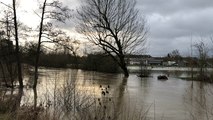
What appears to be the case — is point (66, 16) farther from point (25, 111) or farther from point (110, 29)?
point (110, 29)

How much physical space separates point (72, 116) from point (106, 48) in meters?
49.4

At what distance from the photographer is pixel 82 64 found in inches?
3300

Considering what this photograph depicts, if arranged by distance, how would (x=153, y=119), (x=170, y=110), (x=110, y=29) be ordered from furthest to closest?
(x=110, y=29) → (x=170, y=110) → (x=153, y=119)

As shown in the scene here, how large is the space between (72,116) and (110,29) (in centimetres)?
4829

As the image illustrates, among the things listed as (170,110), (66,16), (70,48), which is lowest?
(170,110)

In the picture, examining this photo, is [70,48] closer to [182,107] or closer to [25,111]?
[182,107]

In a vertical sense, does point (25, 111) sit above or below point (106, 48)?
below

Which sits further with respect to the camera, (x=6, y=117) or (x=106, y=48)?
(x=106, y=48)

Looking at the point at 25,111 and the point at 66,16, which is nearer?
the point at 25,111

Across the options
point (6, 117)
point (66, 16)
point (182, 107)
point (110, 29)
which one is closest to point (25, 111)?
point (6, 117)

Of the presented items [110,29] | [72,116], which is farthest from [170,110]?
[110,29]

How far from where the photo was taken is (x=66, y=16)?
35.1 metres

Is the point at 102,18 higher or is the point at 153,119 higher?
the point at 102,18

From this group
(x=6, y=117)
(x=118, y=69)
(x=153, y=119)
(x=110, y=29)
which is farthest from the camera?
(x=118, y=69)
